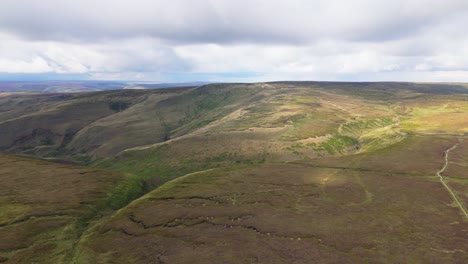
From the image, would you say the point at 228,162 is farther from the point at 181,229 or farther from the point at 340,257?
the point at 340,257

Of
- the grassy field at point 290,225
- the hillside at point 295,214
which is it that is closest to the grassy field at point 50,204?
the hillside at point 295,214

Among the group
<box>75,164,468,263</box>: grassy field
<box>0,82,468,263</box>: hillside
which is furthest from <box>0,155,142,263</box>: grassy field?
<box>75,164,468,263</box>: grassy field

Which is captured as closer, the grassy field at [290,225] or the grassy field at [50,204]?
the grassy field at [290,225]

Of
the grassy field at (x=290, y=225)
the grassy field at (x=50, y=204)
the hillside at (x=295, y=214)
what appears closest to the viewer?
the grassy field at (x=290, y=225)

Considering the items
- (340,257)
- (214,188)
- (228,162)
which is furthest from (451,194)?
(228,162)

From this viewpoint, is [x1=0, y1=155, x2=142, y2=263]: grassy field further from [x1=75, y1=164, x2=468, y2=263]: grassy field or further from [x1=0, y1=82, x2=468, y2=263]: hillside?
[x1=75, y1=164, x2=468, y2=263]: grassy field

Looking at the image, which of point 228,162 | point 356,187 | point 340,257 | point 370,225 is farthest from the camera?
point 228,162

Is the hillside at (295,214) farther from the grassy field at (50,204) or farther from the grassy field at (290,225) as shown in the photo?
the grassy field at (50,204)

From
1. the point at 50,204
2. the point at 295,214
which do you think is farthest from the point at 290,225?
the point at 50,204

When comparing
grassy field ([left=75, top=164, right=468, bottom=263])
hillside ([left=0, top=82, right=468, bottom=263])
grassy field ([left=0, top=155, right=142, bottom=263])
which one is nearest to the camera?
grassy field ([left=75, top=164, right=468, bottom=263])

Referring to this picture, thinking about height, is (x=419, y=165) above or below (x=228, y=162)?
above

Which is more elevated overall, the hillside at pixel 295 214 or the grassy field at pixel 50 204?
the hillside at pixel 295 214
